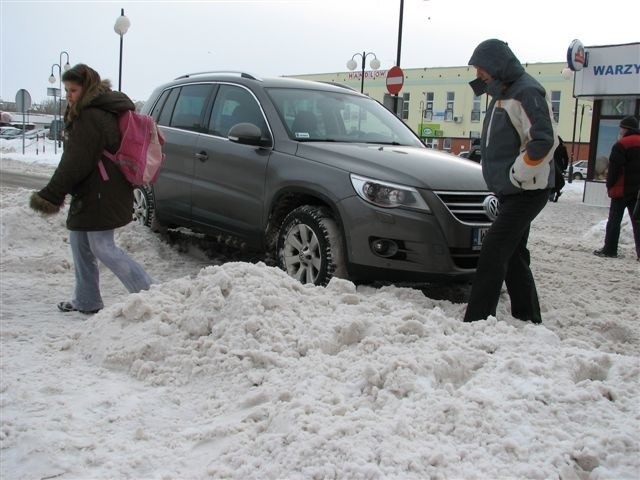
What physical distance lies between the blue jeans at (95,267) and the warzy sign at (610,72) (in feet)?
55.6

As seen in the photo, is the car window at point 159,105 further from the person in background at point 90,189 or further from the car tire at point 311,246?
the car tire at point 311,246

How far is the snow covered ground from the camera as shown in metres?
2.47

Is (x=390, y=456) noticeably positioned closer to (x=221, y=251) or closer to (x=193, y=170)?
(x=193, y=170)

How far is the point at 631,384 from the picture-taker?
2861 millimetres

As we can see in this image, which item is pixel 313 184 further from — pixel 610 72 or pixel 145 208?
pixel 610 72

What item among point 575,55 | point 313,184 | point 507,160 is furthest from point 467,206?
point 575,55

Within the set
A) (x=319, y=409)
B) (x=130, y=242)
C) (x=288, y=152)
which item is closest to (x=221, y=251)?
(x=130, y=242)

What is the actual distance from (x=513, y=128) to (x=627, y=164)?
5.09 metres

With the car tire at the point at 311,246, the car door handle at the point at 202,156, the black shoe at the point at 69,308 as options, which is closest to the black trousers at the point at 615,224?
the car tire at the point at 311,246

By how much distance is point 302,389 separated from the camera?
10.0 ft

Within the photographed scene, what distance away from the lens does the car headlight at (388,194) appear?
4707mm

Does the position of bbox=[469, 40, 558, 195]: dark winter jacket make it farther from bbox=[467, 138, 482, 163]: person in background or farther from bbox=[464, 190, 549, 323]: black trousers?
bbox=[467, 138, 482, 163]: person in background

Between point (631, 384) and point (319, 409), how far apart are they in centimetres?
137

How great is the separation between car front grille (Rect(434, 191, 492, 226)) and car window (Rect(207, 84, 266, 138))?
1.86 meters
